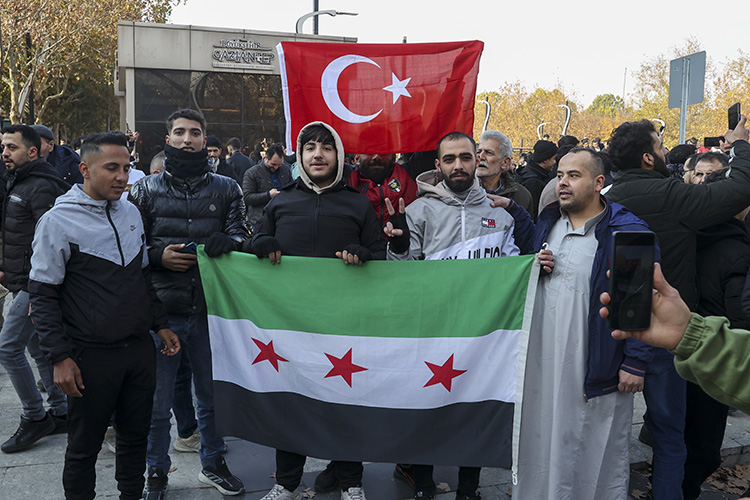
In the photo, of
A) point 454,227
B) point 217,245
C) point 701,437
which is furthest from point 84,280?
point 701,437

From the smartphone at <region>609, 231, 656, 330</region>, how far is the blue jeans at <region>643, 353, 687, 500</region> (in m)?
2.48

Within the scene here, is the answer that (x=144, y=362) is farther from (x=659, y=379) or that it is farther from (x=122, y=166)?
(x=659, y=379)

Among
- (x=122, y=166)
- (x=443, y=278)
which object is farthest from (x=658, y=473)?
(x=122, y=166)

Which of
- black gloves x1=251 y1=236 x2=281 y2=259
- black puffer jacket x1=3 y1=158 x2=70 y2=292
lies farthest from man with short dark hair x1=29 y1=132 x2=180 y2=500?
black puffer jacket x1=3 y1=158 x2=70 y2=292

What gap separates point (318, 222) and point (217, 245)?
629mm

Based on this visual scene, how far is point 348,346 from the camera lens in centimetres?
379

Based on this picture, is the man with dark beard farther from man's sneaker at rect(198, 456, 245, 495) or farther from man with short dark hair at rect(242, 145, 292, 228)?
man with short dark hair at rect(242, 145, 292, 228)

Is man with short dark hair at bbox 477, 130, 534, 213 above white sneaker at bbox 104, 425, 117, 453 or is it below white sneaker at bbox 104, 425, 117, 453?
above

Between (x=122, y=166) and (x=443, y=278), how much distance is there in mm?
1895

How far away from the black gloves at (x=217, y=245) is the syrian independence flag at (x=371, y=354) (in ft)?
0.20

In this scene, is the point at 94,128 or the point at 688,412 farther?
the point at 94,128

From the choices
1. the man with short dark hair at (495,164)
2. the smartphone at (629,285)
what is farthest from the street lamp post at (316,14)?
the smartphone at (629,285)

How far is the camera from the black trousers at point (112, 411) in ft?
10.9

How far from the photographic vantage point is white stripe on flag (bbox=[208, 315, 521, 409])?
11.9 ft
